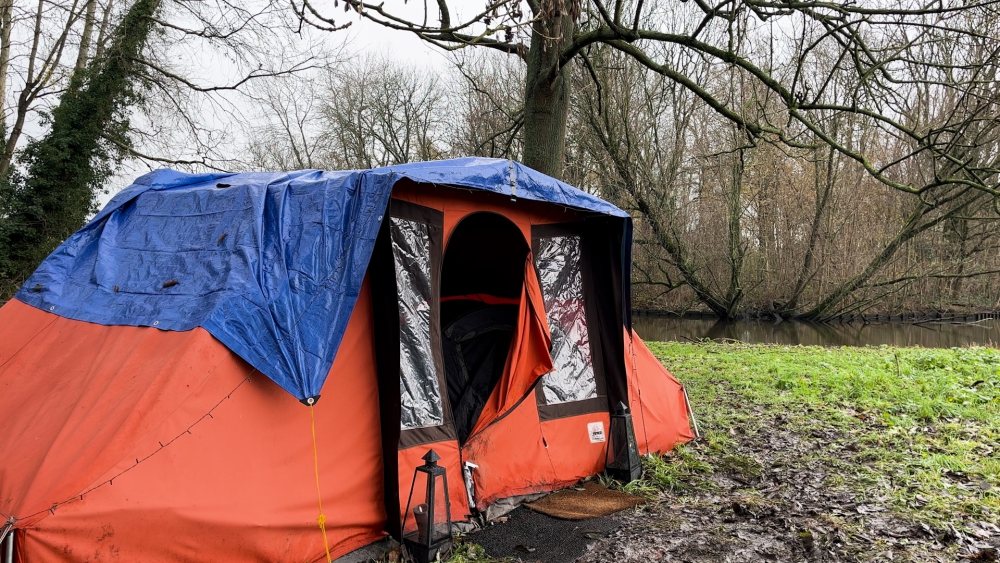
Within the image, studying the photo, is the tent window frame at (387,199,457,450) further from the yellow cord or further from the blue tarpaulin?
the yellow cord

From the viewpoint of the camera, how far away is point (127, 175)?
45.1 feet

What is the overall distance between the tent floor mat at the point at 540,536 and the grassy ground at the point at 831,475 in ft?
0.36

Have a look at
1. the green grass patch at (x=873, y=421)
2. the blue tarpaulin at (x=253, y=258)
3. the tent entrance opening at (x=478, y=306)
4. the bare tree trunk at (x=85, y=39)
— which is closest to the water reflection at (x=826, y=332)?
the green grass patch at (x=873, y=421)

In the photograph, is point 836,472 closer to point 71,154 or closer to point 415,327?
point 415,327

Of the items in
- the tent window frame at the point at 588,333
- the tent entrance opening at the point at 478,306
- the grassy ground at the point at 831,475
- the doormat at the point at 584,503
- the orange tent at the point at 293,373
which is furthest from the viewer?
the tent entrance opening at the point at 478,306

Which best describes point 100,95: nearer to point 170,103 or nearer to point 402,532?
point 170,103

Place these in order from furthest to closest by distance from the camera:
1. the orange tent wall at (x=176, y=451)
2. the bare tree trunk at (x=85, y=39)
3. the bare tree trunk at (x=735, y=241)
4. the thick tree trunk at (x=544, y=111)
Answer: the bare tree trunk at (x=735, y=241)
the bare tree trunk at (x=85, y=39)
the thick tree trunk at (x=544, y=111)
the orange tent wall at (x=176, y=451)

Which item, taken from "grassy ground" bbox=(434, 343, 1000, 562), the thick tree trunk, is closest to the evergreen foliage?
the thick tree trunk

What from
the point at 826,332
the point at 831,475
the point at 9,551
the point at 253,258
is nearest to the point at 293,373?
the point at 253,258

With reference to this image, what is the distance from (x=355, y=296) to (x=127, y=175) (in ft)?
41.9

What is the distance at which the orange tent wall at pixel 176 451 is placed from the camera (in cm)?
255

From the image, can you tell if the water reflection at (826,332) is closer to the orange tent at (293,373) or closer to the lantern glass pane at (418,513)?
the orange tent at (293,373)

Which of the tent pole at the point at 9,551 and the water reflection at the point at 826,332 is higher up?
the water reflection at the point at 826,332

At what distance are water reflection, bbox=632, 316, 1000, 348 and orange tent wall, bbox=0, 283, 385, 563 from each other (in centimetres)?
1187
